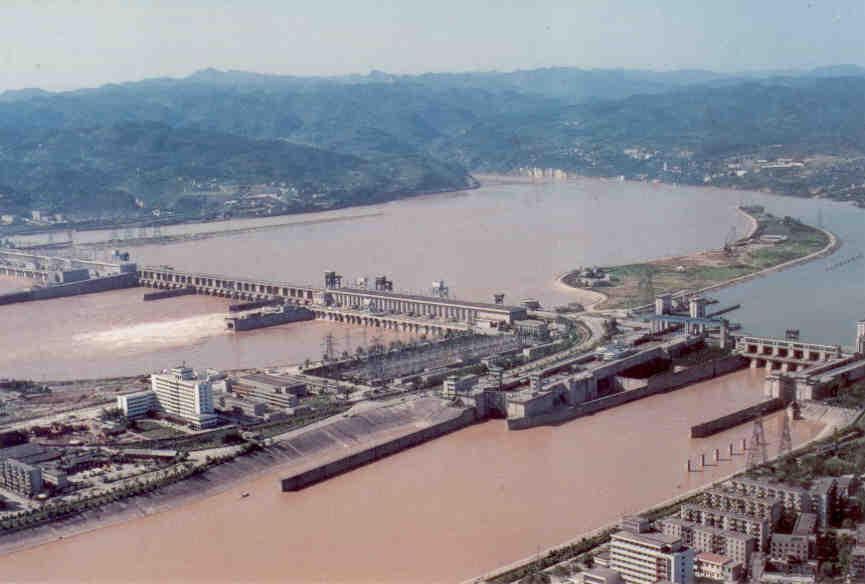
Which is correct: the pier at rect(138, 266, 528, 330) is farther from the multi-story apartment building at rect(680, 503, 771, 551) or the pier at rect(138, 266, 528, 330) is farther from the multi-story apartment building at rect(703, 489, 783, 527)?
the multi-story apartment building at rect(680, 503, 771, 551)

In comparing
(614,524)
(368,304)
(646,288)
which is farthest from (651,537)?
(646,288)

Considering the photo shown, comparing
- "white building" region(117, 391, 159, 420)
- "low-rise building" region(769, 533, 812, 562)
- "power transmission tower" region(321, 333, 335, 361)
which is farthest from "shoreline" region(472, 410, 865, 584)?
"power transmission tower" region(321, 333, 335, 361)

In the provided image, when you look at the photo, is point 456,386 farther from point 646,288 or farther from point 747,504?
point 646,288

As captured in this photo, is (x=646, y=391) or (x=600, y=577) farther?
(x=646, y=391)

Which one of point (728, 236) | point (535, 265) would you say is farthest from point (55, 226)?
point (728, 236)

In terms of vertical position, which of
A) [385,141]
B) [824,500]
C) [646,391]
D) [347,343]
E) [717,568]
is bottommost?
[646,391]

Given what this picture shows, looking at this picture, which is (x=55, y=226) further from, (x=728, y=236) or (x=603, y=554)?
(x=603, y=554)
